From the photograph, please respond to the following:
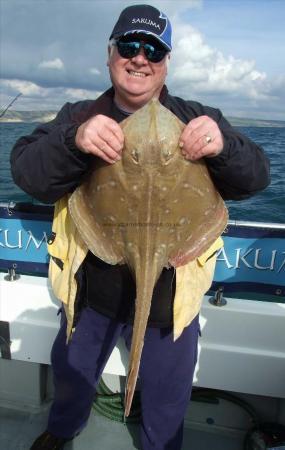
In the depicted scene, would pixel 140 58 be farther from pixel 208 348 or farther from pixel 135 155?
pixel 208 348

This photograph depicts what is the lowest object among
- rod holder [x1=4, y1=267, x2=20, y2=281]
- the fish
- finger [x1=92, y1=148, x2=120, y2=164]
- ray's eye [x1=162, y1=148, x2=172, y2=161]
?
rod holder [x1=4, y1=267, x2=20, y2=281]

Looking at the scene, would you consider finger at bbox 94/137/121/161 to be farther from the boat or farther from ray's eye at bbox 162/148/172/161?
the boat

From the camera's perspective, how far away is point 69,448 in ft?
12.0

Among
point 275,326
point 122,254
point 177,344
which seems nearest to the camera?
point 122,254

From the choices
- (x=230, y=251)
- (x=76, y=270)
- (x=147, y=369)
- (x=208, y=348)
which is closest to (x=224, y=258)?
(x=230, y=251)

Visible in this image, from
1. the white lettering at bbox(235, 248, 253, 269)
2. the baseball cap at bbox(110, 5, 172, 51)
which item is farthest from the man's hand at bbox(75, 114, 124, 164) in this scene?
the white lettering at bbox(235, 248, 253, 269)

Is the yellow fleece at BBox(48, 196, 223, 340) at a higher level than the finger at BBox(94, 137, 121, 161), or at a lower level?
lower

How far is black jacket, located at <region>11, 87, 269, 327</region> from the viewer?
2336 millimetres

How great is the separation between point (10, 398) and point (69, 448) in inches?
33.2

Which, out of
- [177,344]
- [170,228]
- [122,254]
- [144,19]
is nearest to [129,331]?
[177,344]

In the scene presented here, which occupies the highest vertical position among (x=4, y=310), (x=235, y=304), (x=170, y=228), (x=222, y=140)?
(x=222, y=140)

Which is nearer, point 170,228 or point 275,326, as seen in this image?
point 170,228

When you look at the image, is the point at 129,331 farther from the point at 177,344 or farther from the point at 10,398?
the point at 10,398

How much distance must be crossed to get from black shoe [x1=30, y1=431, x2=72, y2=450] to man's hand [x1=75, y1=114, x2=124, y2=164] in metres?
2.52
